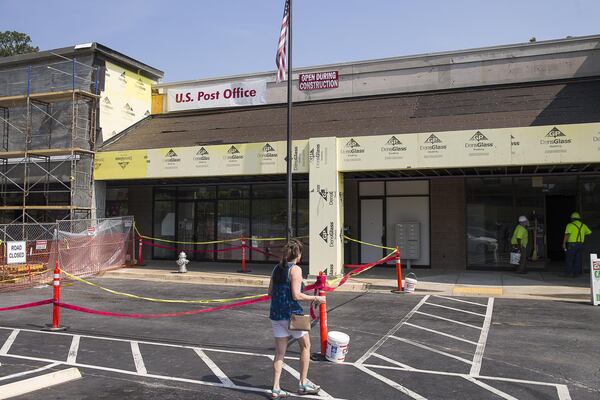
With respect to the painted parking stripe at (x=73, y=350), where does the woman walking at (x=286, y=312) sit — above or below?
above

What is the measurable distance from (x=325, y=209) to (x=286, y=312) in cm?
928

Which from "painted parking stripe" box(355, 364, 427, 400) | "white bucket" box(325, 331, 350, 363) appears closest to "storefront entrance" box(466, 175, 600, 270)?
"white bucket" box(325, 331, 350, 363)

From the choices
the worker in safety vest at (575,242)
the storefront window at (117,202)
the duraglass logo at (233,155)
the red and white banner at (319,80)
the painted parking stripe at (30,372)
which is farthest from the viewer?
the storefront window at (117,202)

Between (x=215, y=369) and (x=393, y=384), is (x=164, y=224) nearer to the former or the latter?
(x=215, y=369)

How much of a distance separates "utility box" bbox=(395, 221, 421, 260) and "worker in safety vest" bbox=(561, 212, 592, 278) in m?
4.36

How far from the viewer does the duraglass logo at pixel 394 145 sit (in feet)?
45.7

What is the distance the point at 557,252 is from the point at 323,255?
32.2 ft

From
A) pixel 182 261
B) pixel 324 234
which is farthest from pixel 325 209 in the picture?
pixel 182 261

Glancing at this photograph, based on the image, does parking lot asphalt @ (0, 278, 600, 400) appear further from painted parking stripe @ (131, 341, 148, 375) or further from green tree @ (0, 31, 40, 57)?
green tree @ (0, 31, 40, 57)

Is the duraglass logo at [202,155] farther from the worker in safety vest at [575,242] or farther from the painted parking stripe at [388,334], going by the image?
the worker in safety vest at [575,242]

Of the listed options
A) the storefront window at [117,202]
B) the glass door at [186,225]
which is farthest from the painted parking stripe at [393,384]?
the storefront window at [117,202]

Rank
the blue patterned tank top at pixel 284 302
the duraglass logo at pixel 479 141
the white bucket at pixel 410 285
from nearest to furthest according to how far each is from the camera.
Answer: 1. the blue patterned tank top at pixel 284 302
2. the white bucket at pixel 410 285
3. the duraglass logo at pixel 479 141

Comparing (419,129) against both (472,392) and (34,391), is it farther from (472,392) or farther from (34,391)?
(34,391)

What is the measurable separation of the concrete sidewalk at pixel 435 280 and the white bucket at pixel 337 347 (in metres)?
6.45
